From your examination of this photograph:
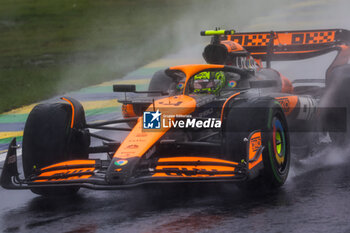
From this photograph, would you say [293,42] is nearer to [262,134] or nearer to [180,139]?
[180,139]

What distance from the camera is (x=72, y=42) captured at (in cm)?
2173

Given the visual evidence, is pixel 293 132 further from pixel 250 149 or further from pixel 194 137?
pixel 250 149

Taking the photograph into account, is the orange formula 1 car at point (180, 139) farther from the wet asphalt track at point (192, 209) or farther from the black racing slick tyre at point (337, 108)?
the black racing slick tyre at point (337, 108)

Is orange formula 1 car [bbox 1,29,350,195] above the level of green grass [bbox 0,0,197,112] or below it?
below

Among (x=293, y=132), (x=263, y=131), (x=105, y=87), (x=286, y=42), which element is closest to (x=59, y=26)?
(x=105, y=87)

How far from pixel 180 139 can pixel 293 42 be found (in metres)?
3.82

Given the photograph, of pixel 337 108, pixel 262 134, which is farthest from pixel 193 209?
pixel 337 108

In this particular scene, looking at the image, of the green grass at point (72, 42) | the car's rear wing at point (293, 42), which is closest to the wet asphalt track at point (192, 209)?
the car's rear wing at point (293, 42)

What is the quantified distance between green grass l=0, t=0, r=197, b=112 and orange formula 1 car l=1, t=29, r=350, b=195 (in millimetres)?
6275

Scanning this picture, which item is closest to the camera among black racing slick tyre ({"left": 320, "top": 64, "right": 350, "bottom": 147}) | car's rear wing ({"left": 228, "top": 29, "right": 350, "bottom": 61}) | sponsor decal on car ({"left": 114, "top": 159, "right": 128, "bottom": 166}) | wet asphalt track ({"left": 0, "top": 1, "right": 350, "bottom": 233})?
wet asphalt track ({"left": 0, "top": 1, "right": 350, "bottom": 233})

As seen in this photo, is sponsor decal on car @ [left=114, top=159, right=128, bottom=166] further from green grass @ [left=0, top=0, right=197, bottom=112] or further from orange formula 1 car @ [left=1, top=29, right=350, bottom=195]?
green grass @ [left=0, top=0, right=197, bottom=112]

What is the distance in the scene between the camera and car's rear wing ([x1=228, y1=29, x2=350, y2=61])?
9883 millimetres

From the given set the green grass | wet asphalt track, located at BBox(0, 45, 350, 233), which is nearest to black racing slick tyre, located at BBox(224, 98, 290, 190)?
wet asphalt track, located at BBox(0, 45, 350, 233)

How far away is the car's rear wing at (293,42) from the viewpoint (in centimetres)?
988
